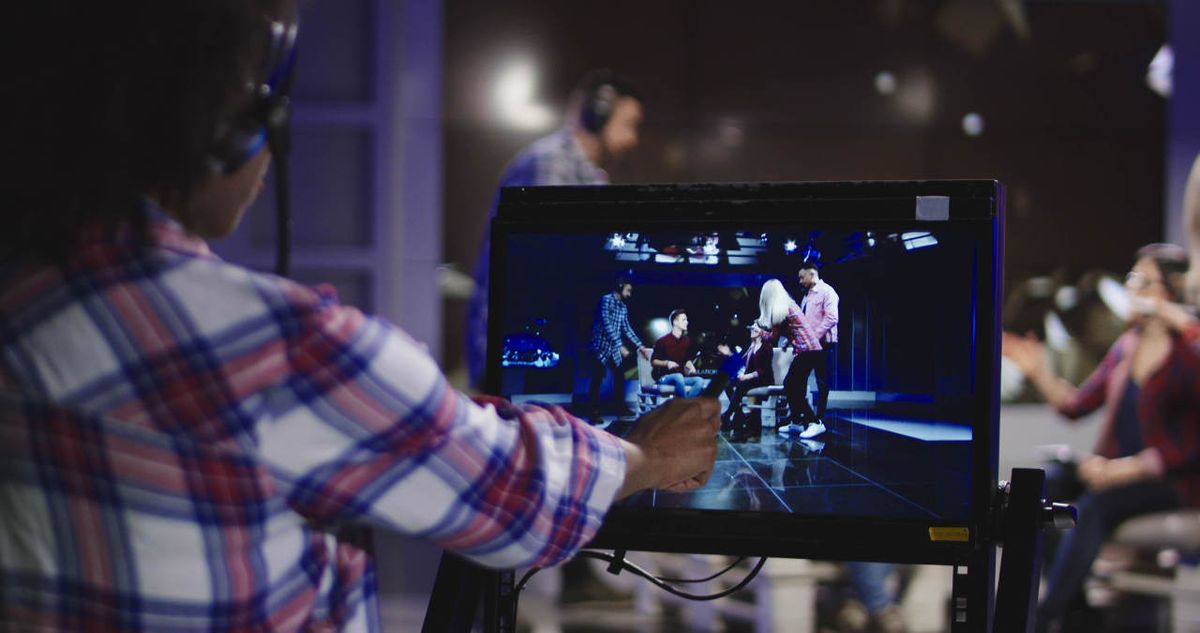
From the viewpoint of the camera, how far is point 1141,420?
9.55ft

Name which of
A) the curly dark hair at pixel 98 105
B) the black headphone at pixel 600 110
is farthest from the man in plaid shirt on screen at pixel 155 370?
the black headphone at pixel 600 110

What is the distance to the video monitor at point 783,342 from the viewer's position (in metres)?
0.90

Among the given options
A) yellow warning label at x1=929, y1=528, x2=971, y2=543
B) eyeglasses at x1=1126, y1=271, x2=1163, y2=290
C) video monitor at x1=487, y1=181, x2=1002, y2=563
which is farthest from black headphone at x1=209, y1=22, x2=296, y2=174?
eyeglasses at x1=1126, y1=271, x2=1163, y2=290

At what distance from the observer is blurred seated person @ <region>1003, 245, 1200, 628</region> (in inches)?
111

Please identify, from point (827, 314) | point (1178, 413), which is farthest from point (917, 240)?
point (1178, 413)

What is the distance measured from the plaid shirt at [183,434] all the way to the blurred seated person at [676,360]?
0.32m

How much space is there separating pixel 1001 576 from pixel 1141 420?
2361mm

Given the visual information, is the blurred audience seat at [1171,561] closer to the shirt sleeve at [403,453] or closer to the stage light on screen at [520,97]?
the stage light on screen at [520,97]

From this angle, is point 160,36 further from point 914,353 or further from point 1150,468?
point 1150,468

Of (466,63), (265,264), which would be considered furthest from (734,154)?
(265,264)

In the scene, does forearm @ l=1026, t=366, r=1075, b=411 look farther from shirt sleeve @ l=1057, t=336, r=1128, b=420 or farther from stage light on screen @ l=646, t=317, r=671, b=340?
stage light on screen @ l=646, t=317, r=671, b=340

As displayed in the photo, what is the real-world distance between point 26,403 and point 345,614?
252 mm

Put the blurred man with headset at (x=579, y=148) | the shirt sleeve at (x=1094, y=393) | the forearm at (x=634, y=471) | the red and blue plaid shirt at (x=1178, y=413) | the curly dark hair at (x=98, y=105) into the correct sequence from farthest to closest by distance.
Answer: the shirt sleeve at (x=1094, y=393)
the red and blue plaid shirt at (x=1178, y=413)
the blurred man with headset at (x=579, y=148)
the forearm at (x=634, y=471)
the curly dark hair at (x=98, y=105)

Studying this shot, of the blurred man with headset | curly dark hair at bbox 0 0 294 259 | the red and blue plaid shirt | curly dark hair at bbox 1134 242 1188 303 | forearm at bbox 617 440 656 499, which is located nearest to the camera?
curly dark hair at bbox 0 0 294 259
